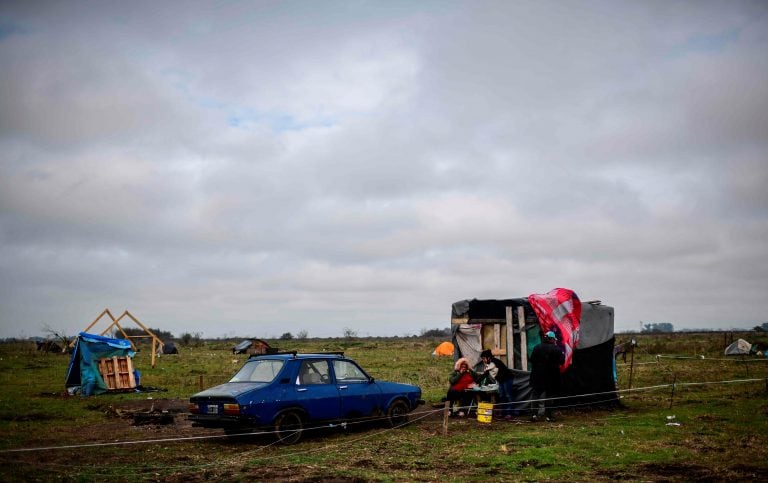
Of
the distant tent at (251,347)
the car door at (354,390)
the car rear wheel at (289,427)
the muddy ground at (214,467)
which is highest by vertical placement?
the car door at (354,390)

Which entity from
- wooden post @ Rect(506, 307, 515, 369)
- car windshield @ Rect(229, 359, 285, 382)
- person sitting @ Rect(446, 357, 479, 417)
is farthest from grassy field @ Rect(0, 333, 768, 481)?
wooden post @ Rect(506, 307, 515, 369)

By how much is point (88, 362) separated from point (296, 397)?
13579 millimetres

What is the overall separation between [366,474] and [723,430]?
8.20 metres

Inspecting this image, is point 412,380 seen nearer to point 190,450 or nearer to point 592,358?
point 592,358

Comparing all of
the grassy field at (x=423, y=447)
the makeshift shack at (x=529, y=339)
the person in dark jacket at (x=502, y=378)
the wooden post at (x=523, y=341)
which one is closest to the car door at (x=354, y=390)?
the grassy field at (x=423, y=447)

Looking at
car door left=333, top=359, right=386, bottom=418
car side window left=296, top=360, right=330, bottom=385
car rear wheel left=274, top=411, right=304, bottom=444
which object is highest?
car side window left=296, top=360, right=330, bottom=385

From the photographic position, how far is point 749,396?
18.7 m

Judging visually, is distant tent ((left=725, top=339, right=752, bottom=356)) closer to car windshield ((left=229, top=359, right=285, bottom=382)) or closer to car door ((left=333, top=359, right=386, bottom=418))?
car door ((left=333, top=359, right=386, bottom=418))

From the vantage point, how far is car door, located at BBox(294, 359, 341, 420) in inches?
500

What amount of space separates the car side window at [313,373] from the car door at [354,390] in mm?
285

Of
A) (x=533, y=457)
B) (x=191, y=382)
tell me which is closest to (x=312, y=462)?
(x=533, y=457)

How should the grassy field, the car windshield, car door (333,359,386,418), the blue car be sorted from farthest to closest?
1. car door (333,359,386,418)
2. the car windshield
3. the blue car
4. the grassy field

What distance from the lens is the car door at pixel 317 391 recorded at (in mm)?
12688

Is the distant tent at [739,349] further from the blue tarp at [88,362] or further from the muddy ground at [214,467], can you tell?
the blue tarp at [88,362]
